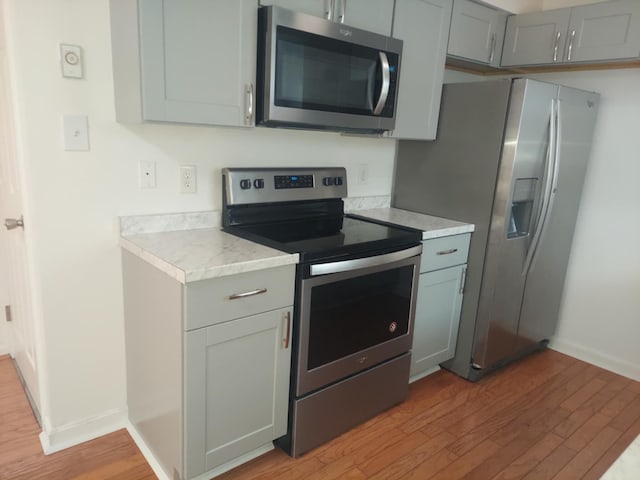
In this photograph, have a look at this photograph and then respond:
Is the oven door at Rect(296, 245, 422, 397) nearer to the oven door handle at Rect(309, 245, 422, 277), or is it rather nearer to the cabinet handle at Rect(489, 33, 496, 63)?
the oven door handle at Rect(309, 245, 422, 277)

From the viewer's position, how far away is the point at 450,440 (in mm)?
2074

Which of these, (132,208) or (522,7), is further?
(522,7)

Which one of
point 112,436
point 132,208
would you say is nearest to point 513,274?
point 132,208

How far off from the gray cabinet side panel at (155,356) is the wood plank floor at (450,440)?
16 cm

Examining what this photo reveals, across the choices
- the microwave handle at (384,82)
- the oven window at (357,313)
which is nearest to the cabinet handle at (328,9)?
the microwave handle at (384,82)

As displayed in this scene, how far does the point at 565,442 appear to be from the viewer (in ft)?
6.93

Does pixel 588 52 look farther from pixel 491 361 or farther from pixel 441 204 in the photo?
pixel 491 361

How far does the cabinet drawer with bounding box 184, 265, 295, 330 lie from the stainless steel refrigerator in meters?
1.22

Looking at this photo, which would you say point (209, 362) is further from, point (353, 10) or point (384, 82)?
point (353, 10)

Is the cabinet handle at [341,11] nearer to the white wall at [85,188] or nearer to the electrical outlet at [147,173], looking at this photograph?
the white wall at [85,188]

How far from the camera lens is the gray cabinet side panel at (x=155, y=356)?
156 cm

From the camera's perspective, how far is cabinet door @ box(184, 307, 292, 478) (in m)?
1.56

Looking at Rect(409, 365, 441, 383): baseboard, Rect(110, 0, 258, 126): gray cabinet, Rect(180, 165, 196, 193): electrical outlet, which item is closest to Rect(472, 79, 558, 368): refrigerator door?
Rect(409, 365, 441, 383): baseboard

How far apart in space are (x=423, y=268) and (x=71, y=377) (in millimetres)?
1631
